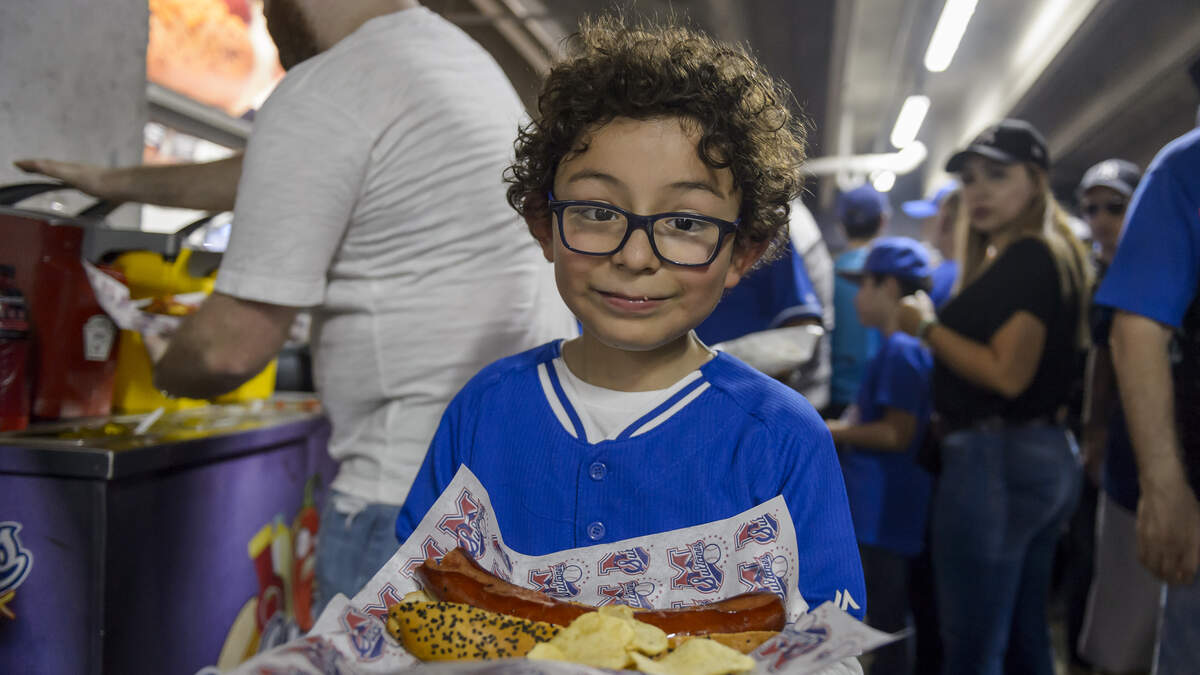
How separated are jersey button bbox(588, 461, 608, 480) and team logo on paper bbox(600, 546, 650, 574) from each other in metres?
0.09

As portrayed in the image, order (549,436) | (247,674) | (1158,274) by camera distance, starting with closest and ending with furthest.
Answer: (247,674) → (549,436) → (1158,274)

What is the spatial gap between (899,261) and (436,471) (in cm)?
210

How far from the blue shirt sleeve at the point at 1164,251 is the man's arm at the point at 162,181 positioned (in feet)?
5.68

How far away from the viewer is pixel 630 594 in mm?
847

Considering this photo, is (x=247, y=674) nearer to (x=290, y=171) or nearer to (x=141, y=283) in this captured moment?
(x=290, y=171)

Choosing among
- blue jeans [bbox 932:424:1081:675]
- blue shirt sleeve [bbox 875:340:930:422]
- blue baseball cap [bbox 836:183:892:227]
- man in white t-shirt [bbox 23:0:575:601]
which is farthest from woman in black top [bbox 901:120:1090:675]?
man in white t-shirt [bbox 23:0:575:601]

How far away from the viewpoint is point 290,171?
1.19 m

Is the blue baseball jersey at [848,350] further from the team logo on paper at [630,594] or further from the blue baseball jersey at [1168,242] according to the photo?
the team logo on paper at [630,594]

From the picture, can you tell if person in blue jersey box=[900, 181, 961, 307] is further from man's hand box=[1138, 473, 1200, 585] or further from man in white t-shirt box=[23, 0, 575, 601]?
man in white t-shirt box=[23, 0, 575, 601]

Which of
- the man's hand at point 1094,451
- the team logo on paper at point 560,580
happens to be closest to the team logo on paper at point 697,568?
the team logo on paper at point 560,580

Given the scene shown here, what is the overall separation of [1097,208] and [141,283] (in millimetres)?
3714

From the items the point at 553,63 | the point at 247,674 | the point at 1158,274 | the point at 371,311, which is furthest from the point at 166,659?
the point at 1158,274

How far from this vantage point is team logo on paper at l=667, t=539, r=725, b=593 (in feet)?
2.78

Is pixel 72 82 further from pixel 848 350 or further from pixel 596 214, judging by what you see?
pixel 848 350
